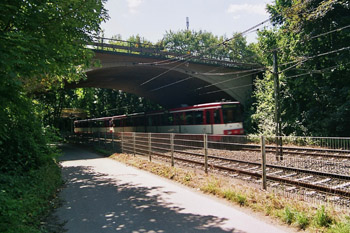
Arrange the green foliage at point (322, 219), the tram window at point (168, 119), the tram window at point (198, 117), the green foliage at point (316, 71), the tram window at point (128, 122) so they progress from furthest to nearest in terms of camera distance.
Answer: the tram window at point (128, 122)
the tram window at point (168, 119)
the tram window at point (198, 117)
the green foliage at point (316, 71)
the green foliage at point (322, 219)

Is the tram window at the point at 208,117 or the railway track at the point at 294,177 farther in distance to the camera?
the tram window at the point at 208,117

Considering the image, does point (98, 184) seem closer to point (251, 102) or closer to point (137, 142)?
point (137, 142)

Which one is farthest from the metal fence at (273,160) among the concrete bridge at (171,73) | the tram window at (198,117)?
the concrete bridge at (171,73)

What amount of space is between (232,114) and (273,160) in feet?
40.0

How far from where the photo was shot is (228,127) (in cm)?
1828

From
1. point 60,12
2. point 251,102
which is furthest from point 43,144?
point 251,102

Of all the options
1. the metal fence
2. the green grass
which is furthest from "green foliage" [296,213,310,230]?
the green grass

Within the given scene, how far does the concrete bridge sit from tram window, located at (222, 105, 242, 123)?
5.46 m

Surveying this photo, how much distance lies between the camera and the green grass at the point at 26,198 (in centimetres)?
395

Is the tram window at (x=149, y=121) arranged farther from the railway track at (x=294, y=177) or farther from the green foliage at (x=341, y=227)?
the green foliage at (x=341, y=227)

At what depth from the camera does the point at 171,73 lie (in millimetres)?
28375

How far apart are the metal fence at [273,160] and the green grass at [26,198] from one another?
14.0ft

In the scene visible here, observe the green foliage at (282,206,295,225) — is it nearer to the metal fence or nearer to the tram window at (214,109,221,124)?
the metal fence

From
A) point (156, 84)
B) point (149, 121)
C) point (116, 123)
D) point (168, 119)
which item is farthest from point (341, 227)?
point (156, 84)
